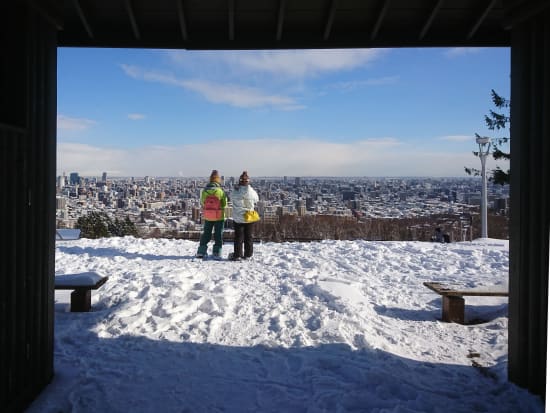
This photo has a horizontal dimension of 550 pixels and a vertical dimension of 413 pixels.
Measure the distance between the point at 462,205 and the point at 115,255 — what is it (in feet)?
57.8

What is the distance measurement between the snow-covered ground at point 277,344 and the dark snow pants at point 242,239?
30.9 inches

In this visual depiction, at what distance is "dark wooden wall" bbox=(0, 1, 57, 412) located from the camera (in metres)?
2.86

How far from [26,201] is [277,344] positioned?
2.98m

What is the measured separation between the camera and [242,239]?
9.16m

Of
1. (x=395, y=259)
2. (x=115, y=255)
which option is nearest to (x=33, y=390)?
(x=115, y=255)

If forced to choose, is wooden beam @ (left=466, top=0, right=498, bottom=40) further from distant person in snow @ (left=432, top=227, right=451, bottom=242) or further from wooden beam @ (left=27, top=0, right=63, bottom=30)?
distant person in snow @ (left=432, top=227, right=451, bottom=242)

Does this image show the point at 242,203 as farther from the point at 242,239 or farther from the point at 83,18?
the point at 83,18

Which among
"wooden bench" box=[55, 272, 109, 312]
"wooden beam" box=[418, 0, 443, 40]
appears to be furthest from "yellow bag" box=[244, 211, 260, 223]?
"wooden beam" box=[418, 0, 443, 40]

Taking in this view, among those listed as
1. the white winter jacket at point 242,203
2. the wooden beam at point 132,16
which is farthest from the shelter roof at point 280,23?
the white winter jacket at point 242,203

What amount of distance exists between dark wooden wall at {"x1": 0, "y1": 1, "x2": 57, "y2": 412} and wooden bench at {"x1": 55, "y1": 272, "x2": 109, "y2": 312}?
6.77ft

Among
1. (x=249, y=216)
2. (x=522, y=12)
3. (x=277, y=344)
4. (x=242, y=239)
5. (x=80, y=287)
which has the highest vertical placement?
(x=522, y=12)

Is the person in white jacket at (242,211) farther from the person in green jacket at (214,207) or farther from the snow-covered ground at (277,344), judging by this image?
the snow-covered ground at (277,344)

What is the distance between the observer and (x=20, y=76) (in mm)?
3033

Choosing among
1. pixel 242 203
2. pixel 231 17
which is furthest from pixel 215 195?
pixel 231 17
